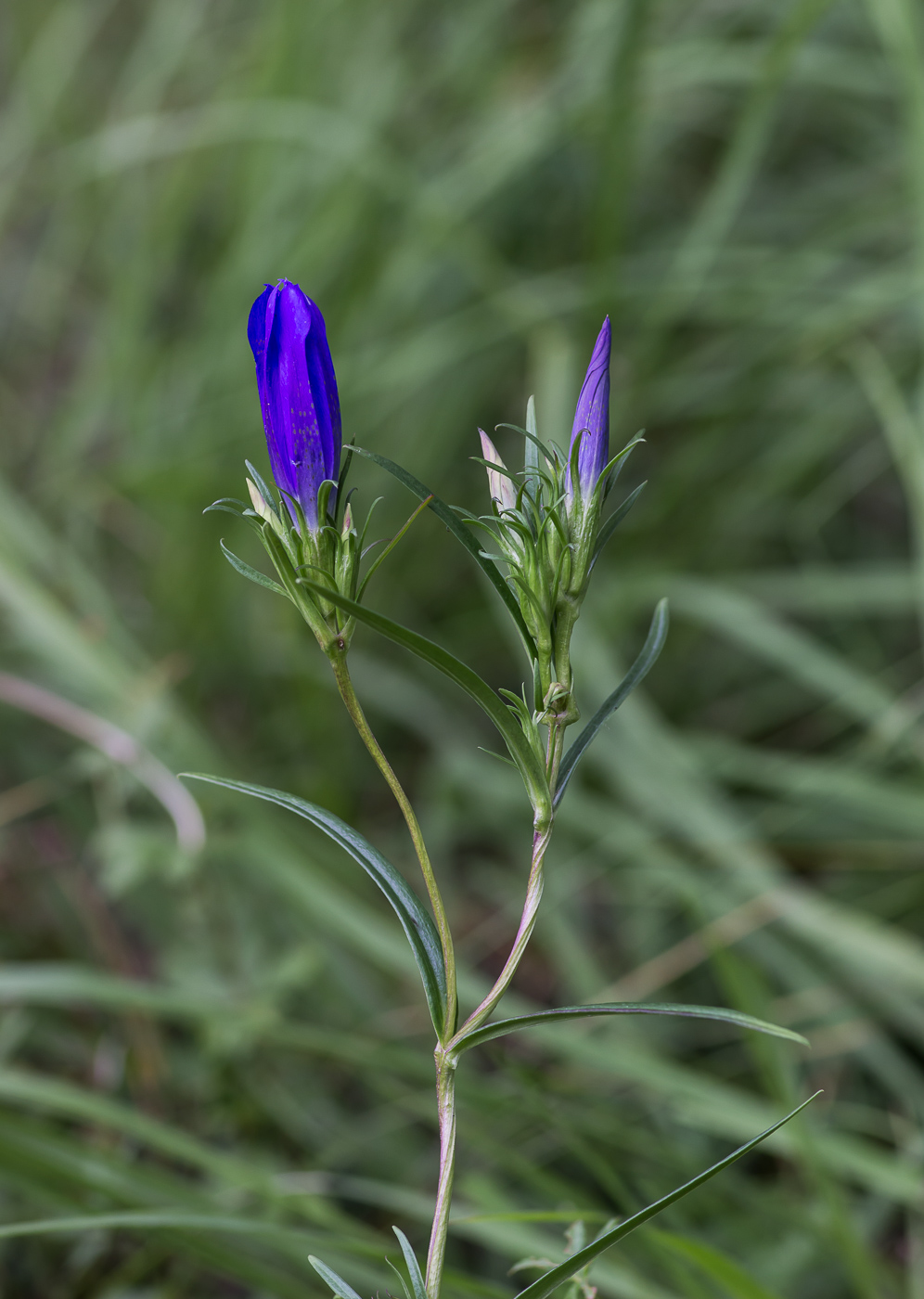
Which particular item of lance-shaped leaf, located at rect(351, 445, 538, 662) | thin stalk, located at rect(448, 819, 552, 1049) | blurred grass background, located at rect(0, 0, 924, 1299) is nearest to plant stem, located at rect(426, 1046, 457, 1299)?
thin stalk, located at rect(448, 819, 552, 1049)

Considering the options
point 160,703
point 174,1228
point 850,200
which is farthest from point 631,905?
point 850,200

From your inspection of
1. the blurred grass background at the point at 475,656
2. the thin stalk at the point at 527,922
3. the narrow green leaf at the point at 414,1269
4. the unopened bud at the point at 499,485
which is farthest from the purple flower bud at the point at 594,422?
the blurred grass background at the point at 475,656

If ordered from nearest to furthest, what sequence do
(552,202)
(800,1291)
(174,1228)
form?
(174,1228)
(800,1291)
(552,202)

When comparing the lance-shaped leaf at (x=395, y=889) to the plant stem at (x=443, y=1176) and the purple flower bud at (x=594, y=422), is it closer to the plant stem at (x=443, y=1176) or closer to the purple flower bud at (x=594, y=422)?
the plant stem at (x=443, y=1176)

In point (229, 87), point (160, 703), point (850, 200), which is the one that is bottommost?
point (160, 703)

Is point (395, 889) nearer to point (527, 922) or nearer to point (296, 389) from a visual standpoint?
point (527, 922)

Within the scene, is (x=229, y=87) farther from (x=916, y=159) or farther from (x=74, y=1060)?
(x=74, y=1060)

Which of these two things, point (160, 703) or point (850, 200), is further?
point (850, 200)
